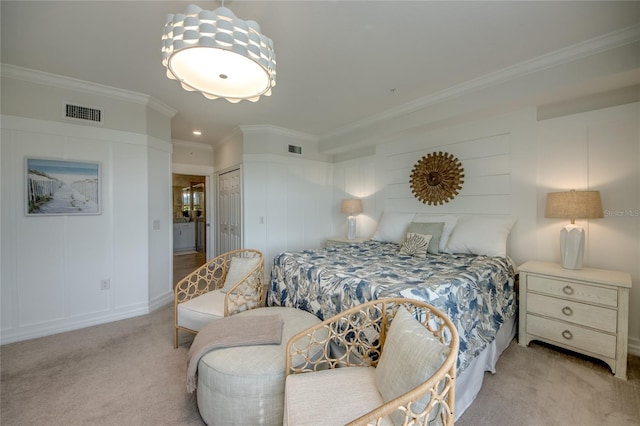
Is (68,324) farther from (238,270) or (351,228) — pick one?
(351,228)

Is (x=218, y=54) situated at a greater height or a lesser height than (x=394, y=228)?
A: greater

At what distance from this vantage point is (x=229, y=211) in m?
4.71

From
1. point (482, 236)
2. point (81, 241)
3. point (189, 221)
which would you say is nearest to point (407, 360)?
point (482, 236)

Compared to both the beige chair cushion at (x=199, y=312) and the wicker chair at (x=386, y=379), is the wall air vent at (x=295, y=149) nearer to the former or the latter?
the beige chair cushion at (x=199, y=312)

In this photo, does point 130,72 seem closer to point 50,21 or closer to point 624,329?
point 50,21

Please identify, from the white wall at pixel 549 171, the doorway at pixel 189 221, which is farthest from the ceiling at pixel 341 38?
the doorway at pixel 189 221

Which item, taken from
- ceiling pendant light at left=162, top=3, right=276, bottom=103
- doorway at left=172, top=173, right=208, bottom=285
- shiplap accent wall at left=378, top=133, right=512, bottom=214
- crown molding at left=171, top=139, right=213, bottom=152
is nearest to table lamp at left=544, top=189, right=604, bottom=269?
shiplap accent wall at left=378, top=133, right=512, bottom=214

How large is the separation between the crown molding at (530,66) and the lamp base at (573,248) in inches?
56.4

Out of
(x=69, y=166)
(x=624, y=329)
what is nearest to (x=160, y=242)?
(x=69, y=166)

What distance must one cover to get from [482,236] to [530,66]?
1594 millimetres

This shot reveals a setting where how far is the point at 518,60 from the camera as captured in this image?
2.25 meters

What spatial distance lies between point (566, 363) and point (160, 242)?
4355mm

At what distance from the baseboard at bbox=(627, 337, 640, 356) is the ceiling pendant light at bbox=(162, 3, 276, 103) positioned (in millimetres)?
3476

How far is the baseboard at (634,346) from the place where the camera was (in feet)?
6.86
